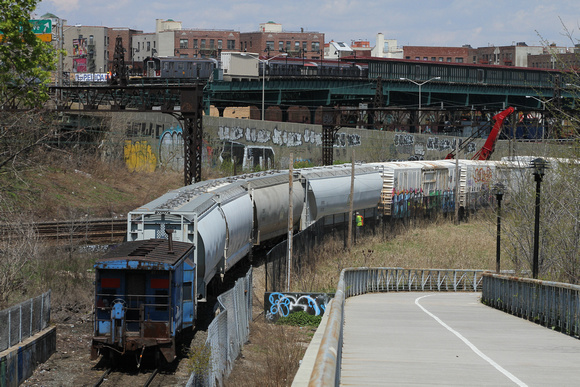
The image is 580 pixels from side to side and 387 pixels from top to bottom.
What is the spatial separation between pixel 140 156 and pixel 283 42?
8749 cm

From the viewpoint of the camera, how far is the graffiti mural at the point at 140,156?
6019 centimetres

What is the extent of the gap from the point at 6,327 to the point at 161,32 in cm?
13289

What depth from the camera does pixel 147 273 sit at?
16.3m

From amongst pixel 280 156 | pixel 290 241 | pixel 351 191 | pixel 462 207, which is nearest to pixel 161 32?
pixel 280 156

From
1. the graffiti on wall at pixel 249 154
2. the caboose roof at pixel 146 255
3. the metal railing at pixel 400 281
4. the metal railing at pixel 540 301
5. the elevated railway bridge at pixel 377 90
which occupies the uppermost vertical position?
the elevated railway bridge at pixel 377 90

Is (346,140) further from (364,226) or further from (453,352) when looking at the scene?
(453,352)

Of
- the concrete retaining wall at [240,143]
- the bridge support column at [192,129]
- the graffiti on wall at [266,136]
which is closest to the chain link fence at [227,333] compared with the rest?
the bridge support column at [192,129]

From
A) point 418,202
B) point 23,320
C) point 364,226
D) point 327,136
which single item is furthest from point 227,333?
point 327,136

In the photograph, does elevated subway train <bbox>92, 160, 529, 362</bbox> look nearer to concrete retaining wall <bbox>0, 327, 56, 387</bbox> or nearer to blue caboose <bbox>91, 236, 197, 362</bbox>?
blue caboose <bbox>91, 236, 197, 362</bbox>

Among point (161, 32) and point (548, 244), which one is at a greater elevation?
point (161, 32)

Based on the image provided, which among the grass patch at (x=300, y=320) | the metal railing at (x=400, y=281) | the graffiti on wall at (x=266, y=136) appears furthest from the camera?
the graffiti on wall at (x=266, y=136)

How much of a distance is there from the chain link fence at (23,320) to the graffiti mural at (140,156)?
137 ft

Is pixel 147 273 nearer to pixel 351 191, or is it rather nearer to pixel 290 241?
pixel 290 241

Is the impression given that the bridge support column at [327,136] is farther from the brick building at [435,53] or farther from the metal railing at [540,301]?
the brick building at [435,53]
